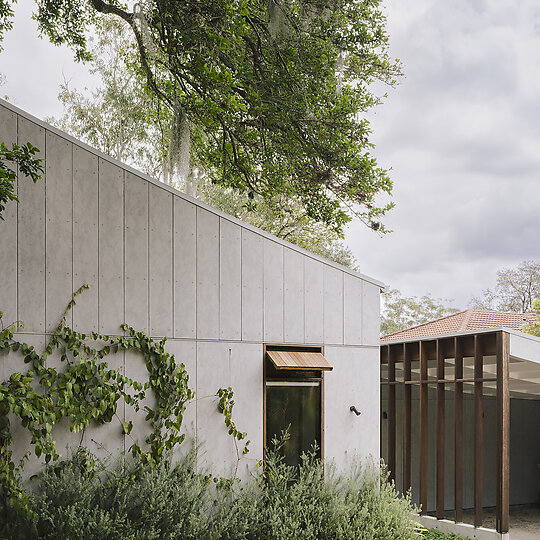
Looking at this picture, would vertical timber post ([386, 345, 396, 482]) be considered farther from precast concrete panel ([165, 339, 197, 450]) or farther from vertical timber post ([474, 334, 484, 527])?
precast concrete panel ([165, 339, 197, 450])

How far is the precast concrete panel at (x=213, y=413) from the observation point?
5887 millimetres

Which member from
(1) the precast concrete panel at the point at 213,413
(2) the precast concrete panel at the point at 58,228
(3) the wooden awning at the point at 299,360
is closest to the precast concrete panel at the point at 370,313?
(3) the wooden awning at the point at 299,360

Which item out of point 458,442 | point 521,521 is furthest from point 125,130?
point 521,521

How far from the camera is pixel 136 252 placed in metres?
5.72

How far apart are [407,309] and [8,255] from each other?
29.7 m

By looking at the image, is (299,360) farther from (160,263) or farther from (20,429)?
(20,429)

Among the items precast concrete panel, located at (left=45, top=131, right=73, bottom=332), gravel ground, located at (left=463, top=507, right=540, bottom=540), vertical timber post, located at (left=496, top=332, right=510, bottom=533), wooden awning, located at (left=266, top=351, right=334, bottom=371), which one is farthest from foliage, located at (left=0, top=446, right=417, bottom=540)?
gravel ground, located at (left=463, top=507, right=540, bottom=540)

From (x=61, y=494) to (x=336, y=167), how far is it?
554 cm

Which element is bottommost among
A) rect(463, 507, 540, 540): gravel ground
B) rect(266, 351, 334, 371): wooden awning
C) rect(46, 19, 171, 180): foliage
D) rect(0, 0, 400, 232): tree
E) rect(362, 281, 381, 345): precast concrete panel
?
rect(463, 507, 540, 540): gravel ground

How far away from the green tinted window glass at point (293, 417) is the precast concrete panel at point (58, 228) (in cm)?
223

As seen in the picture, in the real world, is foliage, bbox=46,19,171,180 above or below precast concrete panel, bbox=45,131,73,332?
above

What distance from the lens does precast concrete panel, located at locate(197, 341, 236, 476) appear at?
5.89m

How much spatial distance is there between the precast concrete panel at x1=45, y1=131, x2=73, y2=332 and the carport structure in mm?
5414

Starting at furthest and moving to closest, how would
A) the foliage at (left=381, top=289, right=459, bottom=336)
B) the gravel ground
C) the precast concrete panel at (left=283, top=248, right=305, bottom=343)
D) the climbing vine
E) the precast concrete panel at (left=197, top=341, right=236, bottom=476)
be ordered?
the foliage at (left=381, top=289, right=459, bottom=336) → the gravel ground → the precast concrete panel at (left=283, top=248, right=305, bottom=343) → the precast concrete panel at (left=197, top=341, right=236, bottom=476) → the climbing vine
